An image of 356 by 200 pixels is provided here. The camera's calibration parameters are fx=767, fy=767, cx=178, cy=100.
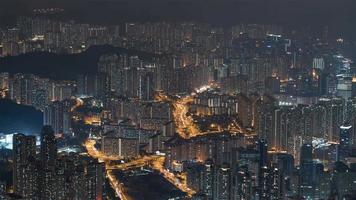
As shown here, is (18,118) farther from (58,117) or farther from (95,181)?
(95,181)

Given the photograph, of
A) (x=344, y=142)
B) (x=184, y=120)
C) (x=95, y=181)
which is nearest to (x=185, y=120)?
A: (x=184, y=120)

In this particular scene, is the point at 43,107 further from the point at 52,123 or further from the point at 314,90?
the point at 314,90

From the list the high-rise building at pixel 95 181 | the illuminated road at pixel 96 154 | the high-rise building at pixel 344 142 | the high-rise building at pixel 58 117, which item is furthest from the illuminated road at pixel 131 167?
the high-rise building at pixel 344 142

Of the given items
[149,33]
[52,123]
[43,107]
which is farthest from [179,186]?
[149,33]

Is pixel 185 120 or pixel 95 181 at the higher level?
pixel 185 120

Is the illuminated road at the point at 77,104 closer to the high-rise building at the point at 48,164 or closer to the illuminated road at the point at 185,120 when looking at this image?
the illuminated road at the point at 185,120

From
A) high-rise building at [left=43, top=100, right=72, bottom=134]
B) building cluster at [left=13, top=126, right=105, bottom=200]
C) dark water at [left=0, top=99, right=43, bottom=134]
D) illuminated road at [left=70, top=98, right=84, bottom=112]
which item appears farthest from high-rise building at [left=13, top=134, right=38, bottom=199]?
illuminated road at [left=70, top=98, right=84, bottom=112]

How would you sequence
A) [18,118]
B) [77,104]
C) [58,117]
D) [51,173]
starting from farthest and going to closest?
1. [77,104]
2. [58,117]
3. [18,118]
4. [51,173]

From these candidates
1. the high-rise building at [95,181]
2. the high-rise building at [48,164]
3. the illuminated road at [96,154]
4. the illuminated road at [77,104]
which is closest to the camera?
the high-rise building at [48,164]
